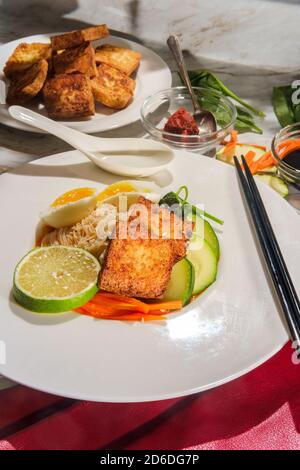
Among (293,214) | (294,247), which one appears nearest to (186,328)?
(294,247)

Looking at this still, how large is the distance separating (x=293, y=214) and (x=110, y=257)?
717 millimetres

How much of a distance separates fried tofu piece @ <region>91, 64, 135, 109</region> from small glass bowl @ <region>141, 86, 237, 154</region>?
0.37ft

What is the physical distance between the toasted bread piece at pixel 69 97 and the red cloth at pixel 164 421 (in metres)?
1.49

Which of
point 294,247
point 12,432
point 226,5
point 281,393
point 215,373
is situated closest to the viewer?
point 215,373

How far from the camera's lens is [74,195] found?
88.3 inches

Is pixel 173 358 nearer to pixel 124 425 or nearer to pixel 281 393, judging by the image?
pixel 124 425

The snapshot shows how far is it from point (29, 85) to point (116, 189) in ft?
3.09

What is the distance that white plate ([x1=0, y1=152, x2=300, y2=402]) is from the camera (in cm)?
152

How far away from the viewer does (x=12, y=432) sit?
5.43 feet

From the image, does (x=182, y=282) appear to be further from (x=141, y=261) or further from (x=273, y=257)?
(x=273, y=257)

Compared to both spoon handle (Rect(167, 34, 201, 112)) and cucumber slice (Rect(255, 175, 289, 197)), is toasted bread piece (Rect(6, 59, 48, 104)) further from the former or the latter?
cucumber slice (Rect(255, 175, 289, 197))

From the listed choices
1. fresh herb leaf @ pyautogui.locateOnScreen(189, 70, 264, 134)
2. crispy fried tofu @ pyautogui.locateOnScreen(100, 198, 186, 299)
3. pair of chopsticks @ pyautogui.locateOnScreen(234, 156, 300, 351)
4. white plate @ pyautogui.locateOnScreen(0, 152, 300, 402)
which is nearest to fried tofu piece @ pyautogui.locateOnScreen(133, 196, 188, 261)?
crispy fried tofu @ pyautogui.locateOnScreen(100, 198, 186, 299)

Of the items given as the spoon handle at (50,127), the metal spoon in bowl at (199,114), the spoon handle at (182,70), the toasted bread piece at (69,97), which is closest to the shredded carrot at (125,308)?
the spoon handle at (50,127)

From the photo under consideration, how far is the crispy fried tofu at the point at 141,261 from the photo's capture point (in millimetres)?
1816
